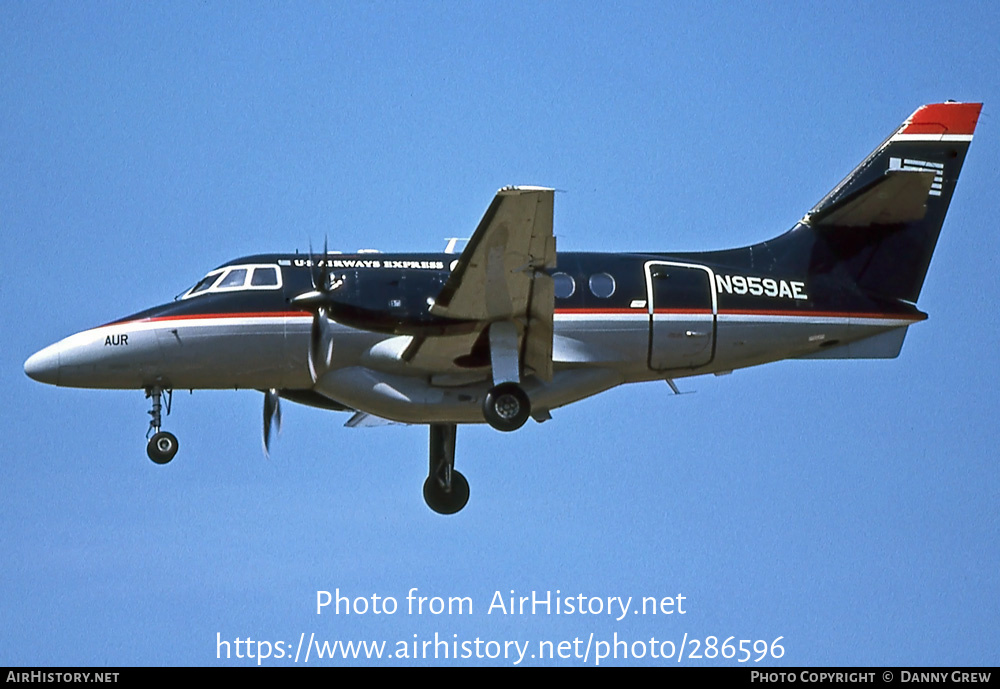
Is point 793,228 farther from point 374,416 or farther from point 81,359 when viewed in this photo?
point 81,359

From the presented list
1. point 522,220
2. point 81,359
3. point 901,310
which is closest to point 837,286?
point 901,310

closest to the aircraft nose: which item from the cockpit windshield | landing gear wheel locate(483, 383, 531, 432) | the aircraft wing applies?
the cockpit windshield

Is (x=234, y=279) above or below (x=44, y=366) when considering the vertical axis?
above

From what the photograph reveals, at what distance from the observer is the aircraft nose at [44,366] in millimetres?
32344

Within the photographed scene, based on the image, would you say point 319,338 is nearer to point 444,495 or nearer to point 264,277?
point 264,277

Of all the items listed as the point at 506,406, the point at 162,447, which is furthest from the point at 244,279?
the point at 506,406

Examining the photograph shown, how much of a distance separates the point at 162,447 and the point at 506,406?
21.3 ft

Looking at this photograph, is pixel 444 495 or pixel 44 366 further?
pixel 444 495

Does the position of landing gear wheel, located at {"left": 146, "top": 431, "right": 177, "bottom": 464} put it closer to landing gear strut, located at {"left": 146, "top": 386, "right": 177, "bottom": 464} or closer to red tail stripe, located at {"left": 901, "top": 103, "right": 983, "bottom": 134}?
landing gear strut, located at {"left": 146, "top": 386, "right": 177, "bottom": 464}

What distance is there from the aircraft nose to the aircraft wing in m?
6.55

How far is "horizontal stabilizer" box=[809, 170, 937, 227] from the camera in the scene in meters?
33.2

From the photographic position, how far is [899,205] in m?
33.5

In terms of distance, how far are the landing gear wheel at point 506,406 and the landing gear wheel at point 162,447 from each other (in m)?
5.98

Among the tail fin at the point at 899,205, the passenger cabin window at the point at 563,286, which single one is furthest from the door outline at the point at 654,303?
the tail fin at the point at 899,205
